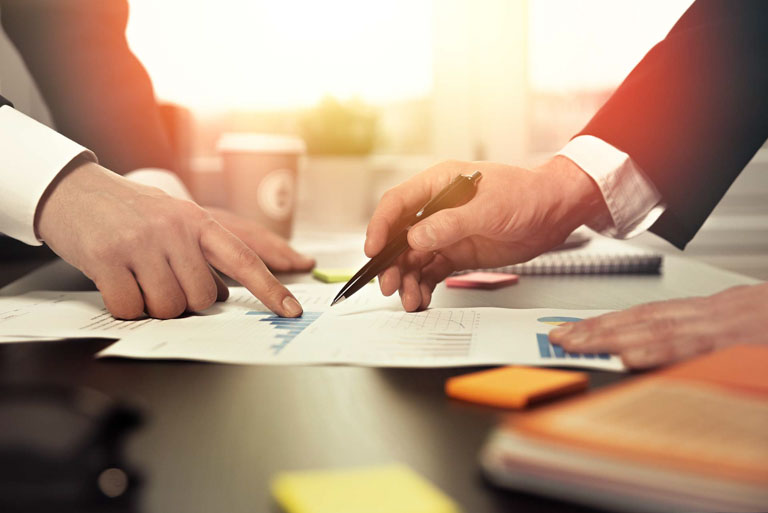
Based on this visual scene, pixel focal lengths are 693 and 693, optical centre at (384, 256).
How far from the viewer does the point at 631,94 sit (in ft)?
3.23

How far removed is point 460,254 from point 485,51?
1.24 metres

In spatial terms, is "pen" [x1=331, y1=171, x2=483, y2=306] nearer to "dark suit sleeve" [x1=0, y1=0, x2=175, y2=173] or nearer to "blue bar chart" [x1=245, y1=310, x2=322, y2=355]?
"blue bar chart" [x1=245, y1=310, x2=322, y2=355]

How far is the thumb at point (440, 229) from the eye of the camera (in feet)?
2.44

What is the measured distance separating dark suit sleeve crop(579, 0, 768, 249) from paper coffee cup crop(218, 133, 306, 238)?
0.80 metres

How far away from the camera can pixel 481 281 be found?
0.94 metres

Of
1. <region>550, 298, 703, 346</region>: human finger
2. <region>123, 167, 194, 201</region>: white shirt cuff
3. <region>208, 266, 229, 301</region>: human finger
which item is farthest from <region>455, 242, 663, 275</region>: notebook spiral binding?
<region>123, 167, 194, 201</region>: white shirt cuff

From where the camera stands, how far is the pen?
75 centimetres

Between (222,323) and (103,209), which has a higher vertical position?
(103,209)

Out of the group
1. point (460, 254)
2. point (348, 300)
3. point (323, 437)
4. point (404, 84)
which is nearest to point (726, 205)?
point (404, 84)

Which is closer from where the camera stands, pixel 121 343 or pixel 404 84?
pixel 121 343

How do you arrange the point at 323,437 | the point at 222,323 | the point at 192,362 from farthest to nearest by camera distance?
the point at 222,323 < the point at 192,362 < the point at 323,437

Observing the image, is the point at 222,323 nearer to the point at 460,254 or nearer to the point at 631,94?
the point at 460,254

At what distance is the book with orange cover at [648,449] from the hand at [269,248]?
0.86m

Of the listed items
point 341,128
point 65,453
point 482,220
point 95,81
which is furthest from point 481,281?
point 95,81
